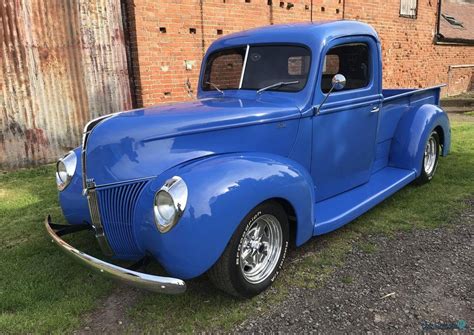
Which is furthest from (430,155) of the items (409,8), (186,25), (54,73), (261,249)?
(409,8)

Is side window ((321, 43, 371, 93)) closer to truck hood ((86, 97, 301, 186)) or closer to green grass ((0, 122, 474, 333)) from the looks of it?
truck hood ((86, 97, 301, 186))

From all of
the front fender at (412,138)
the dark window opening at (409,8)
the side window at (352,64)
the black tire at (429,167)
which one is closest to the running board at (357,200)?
the front fender at (412,138)

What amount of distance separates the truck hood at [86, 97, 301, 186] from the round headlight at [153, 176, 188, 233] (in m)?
0.26

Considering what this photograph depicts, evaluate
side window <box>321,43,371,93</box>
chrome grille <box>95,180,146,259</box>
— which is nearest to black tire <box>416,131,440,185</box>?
side window <box>321,43,371,93</box>

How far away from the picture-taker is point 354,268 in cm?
314

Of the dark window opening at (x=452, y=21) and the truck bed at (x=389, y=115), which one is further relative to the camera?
the dark window opening at (x=452, y=21)

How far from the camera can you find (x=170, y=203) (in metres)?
2.35

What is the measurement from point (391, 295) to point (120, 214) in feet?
6.04

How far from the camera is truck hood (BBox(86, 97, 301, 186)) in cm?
260

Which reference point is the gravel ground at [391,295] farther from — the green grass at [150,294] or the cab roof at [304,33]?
the cab roof at [304,33]

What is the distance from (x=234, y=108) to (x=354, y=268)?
149cm

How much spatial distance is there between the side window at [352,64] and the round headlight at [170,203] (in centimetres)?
190

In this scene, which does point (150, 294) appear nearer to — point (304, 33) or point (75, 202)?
point (75, 202)

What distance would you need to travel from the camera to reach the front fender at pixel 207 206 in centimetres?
232
